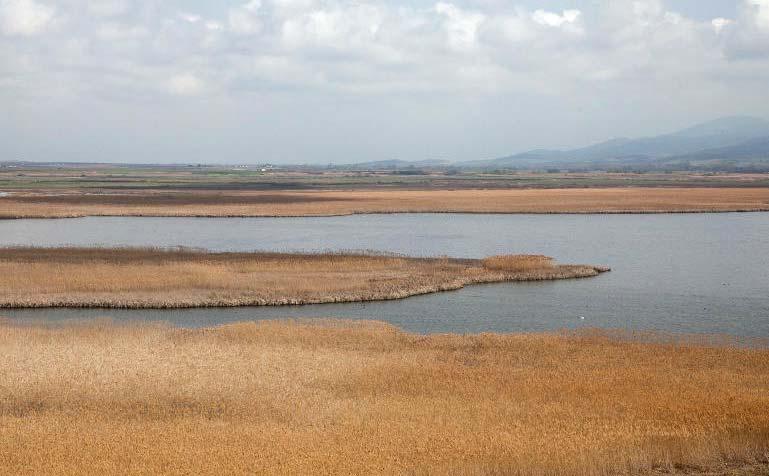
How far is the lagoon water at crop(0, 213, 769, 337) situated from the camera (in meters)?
28.0

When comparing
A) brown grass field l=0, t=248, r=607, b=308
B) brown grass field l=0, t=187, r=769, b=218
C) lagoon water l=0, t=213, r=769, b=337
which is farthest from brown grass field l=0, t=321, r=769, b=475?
brown grass field l=0, t=187, r=769, b=218

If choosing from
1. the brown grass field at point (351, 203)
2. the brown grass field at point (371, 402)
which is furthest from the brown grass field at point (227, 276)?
the brown grass field at point (351, 203)

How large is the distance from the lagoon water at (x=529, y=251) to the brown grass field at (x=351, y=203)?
4.75m

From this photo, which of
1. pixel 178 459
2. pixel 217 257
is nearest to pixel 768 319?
pixel 178 459

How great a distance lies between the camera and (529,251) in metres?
45.2

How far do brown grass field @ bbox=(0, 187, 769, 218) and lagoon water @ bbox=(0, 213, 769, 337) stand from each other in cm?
475

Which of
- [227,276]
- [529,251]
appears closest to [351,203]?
[529,251]

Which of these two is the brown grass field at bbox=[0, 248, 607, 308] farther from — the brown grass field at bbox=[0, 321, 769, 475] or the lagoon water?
the brown grass field at bbox=[0, 321, 769, 475]

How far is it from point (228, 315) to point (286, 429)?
14133 millimetres

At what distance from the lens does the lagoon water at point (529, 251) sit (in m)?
28.0

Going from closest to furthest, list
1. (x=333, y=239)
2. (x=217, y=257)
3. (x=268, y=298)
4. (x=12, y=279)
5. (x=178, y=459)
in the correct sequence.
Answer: (x=178, y=459), (x=268, y=298), (x=12, y=279), (x=217, y=257), (x=333, y=239)

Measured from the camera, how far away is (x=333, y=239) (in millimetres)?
51750

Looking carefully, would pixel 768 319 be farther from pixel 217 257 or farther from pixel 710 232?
pixel 710 232

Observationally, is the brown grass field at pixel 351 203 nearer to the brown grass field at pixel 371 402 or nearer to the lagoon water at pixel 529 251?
the lagoon water at pixel 529 251
